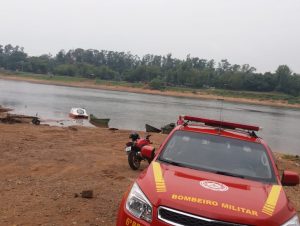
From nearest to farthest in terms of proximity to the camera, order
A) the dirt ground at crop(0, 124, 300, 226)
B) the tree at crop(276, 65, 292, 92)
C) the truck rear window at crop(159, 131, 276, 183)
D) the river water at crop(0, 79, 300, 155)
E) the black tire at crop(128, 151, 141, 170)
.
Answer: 1. the truck rear window at crop(159, 131, 276, 183)
2. the dirt ground at crop(0, 124, 300, 226)
3. the black tire at crop(128, 151, 141, 170)
4. the river water at crop(0, 79, 300, 155)
5. the tree at crop(276, 65, 292, 92)

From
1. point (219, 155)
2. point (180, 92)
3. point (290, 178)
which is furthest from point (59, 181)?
point (180, 92)

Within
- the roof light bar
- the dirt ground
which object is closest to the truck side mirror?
the roof light bar

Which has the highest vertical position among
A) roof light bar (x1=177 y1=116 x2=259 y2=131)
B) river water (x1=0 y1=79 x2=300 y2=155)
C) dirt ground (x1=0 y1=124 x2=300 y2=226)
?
roof light bar (x1=177 y1=116 x2=259 y2=131)

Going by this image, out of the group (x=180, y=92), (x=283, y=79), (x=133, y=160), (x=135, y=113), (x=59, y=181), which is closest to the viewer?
(x=59, y=181)

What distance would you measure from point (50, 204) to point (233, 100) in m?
109

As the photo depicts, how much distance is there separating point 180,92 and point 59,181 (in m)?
112

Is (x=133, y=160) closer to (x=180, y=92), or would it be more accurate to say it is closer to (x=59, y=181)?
(x=59, y=181)

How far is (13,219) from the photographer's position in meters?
6.09

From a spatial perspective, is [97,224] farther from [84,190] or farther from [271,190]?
[271,190]

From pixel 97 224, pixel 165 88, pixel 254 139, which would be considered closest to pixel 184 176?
pixel 254 139

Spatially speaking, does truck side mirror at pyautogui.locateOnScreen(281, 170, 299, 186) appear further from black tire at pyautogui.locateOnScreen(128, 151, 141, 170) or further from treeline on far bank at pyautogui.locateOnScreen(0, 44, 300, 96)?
treeline on far bank at pyautogui.locateOnScreen(0, 44, 300, 96)

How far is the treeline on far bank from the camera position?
5108 inches

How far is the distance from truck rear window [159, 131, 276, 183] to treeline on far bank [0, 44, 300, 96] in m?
116

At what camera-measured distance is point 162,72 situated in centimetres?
15775
